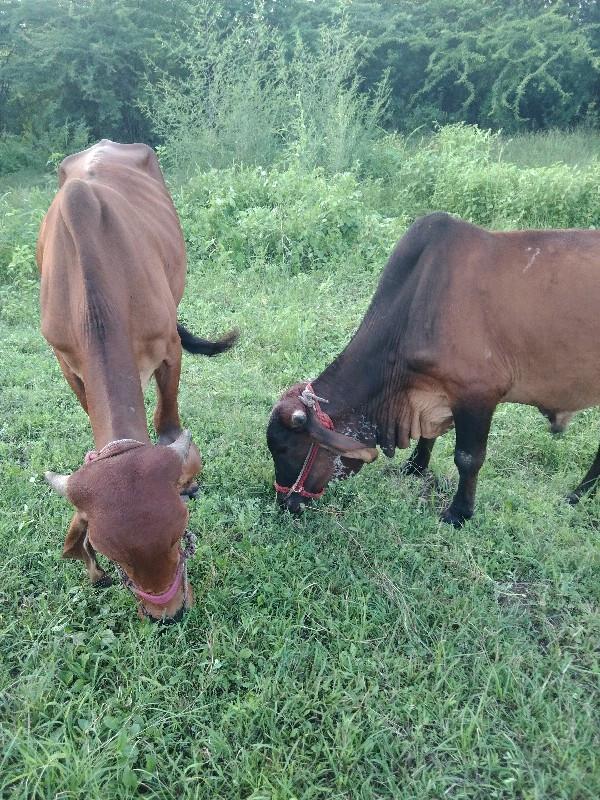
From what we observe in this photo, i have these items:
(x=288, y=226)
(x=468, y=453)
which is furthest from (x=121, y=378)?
(x=288, y=226)

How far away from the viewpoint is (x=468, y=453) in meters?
3.47

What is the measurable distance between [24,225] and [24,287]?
146 centimetres

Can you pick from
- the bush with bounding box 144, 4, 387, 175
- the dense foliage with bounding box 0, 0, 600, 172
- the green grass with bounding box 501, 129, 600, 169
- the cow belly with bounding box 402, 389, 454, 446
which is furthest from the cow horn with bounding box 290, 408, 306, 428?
the dense foliage with bounding box 0, 0, 600, 172

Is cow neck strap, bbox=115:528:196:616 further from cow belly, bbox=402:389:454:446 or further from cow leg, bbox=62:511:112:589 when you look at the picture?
cow belly, bbox=402:389:454:446

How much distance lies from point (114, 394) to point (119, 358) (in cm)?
18

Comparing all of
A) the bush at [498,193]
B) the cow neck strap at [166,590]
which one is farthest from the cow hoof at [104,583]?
the bush at [498,193]

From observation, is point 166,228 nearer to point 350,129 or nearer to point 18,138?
point 350,129

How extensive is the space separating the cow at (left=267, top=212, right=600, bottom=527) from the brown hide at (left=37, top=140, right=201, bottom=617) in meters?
0.79

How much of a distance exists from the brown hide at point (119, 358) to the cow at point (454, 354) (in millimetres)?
792

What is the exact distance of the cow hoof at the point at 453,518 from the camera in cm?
355

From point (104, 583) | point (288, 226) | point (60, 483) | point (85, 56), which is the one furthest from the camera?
point (85, 56)

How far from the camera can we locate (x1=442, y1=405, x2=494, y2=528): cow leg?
11.2 ft

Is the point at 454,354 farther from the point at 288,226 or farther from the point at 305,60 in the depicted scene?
the point at 305,60

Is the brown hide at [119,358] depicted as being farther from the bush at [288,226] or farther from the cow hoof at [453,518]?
the bush at [288,226]
